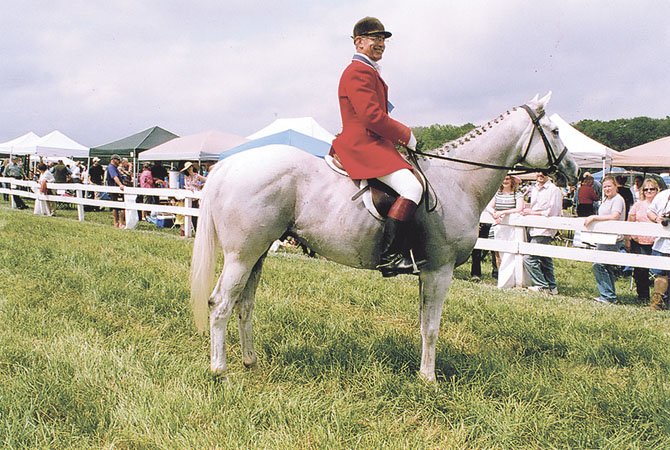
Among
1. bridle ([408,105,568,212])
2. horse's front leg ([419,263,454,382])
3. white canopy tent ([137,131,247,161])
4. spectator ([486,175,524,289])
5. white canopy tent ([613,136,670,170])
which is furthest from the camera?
white canopy tent ([137,131,247,161])

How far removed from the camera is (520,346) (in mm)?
5109

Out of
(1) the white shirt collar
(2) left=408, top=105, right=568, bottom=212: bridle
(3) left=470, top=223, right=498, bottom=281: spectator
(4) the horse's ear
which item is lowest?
(3) left=470, top=223, right=498, bottom=281: spectator

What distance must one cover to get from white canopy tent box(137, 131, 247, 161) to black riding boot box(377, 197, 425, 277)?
15566 mm

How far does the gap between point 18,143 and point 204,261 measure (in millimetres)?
30295

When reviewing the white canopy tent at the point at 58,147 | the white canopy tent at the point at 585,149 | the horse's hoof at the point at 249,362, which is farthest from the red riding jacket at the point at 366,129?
the white canopy tent at the point at 58,147

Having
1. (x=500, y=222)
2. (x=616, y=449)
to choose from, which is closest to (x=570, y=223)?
(x=500, y=222)

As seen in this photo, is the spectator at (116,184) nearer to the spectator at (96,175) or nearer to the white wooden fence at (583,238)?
the spectator at (96,175)

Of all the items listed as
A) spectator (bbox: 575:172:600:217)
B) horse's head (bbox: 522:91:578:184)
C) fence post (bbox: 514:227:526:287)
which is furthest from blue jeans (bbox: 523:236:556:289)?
horse's head (bbox: 522:91:578:184)

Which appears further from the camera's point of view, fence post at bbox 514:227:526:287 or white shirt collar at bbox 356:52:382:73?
fence post at bbox 514:227:526:287

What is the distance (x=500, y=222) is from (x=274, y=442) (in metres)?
7.12

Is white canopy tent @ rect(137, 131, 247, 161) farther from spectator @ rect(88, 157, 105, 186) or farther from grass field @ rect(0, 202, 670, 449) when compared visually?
grass field @ rect(0, 202, 670, 449)

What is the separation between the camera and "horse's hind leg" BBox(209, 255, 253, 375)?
4188 mm

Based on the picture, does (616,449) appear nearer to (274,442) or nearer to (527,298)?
(274,442)

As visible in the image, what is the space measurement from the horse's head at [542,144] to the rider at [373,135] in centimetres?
106
